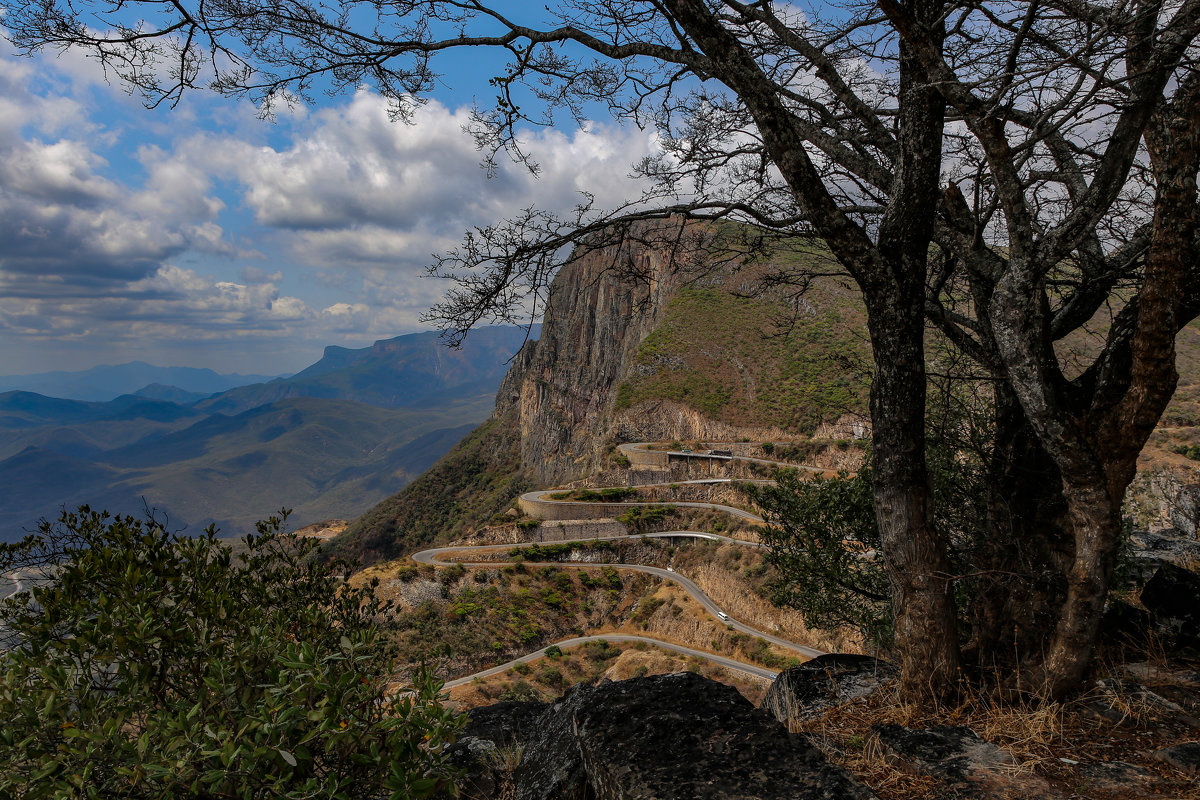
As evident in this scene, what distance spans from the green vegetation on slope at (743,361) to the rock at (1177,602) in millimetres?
46582

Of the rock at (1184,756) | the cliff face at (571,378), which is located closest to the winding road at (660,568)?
the rock at (1184,756)

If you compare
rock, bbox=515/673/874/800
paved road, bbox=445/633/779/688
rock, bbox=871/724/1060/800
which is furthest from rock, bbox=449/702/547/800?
paved road, bbox=445/633/779/688

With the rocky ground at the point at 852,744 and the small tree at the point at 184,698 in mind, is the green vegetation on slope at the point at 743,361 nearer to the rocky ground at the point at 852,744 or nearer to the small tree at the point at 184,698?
the rocky ground at the point at 852,744

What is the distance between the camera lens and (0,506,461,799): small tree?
208cm

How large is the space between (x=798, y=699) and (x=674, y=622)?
27349mm

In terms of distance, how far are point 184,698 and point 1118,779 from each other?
4.72 metres

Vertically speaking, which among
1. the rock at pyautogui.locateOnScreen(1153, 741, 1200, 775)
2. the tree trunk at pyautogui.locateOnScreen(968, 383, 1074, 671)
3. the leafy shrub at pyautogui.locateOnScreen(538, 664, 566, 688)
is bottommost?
the leafy shrub at pyautogui.locateOnScreen(538, 664, 566, 688)

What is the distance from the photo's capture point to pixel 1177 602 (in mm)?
5516

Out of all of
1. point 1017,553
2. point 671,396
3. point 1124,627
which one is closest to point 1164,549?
point 1124,627

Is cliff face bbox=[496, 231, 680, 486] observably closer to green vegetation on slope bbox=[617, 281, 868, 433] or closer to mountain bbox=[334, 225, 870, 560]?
mountain bbox=[334, 225, 870, 560]

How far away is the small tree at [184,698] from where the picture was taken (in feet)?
6.82

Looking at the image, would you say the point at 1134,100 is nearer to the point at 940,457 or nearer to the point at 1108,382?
the point at 1108,382

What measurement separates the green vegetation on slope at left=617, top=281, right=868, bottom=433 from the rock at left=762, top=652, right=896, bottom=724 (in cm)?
4829

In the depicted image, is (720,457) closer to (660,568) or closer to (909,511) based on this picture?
(660,568)
